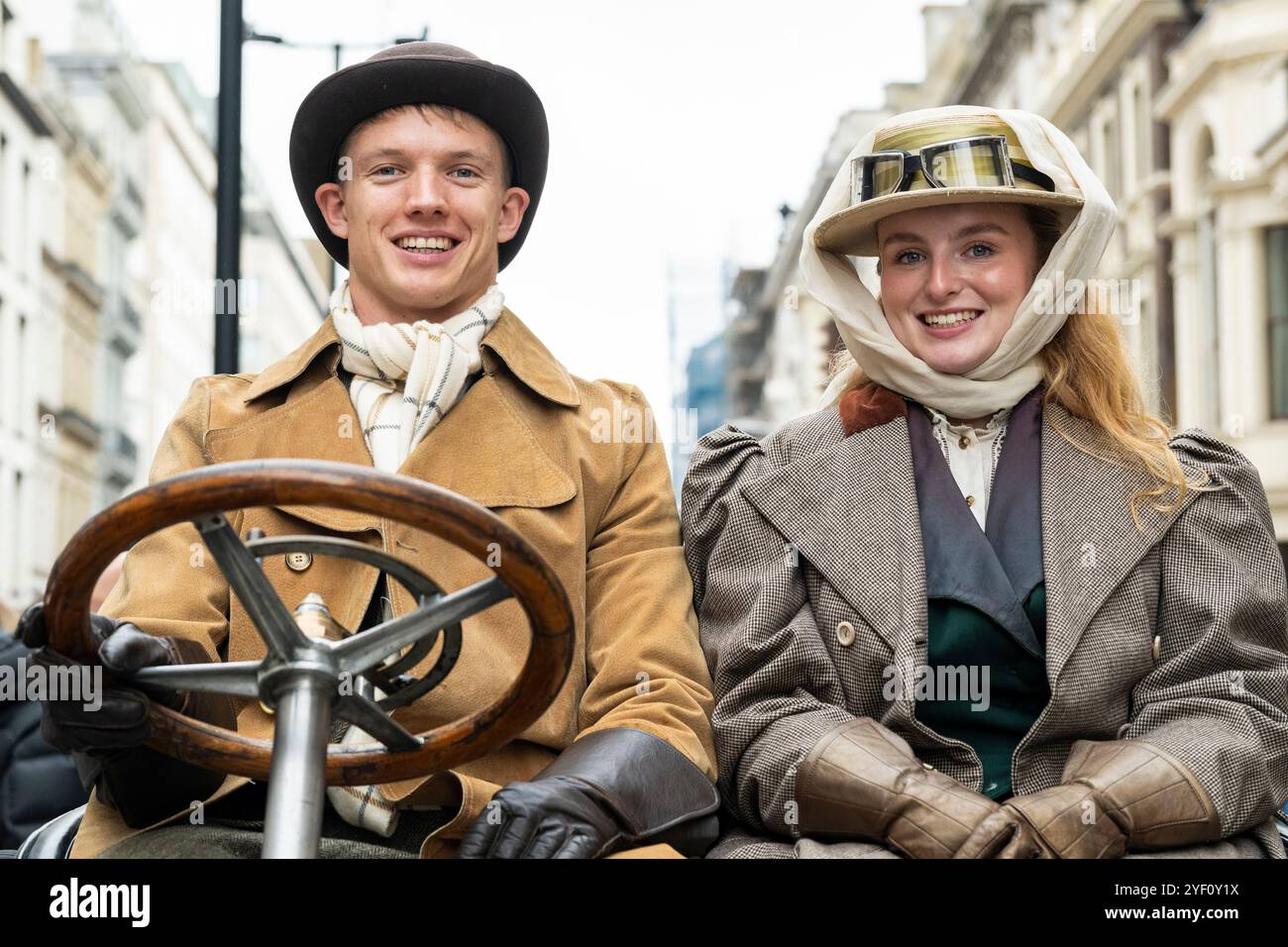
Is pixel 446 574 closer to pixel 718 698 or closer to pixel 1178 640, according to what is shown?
pixel 718 698

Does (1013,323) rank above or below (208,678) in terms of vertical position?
above

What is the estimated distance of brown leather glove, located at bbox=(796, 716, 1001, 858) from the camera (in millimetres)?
3109

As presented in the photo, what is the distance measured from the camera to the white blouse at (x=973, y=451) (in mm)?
3783

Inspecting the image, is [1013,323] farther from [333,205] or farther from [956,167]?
[333,205]

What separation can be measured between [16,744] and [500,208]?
2295 mm

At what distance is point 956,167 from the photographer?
12.2 feet

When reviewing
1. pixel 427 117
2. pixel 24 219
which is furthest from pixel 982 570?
pixel 24 219

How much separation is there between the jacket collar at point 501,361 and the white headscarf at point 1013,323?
23.5 inches

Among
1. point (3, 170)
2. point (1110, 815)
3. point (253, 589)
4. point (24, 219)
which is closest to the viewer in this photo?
point (253, 589)

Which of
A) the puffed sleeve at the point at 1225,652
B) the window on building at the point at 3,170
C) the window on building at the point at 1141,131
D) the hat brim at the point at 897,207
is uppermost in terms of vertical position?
the window on building at the point at 3,170

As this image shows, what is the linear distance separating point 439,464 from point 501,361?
0.34 m

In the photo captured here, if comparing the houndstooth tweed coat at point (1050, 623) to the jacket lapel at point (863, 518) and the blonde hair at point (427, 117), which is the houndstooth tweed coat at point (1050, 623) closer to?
the jacket lapel at point (863, 518)

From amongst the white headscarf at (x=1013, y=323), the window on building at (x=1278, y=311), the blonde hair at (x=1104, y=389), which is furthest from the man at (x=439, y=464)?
the window on building at (x=1278, y=311)
